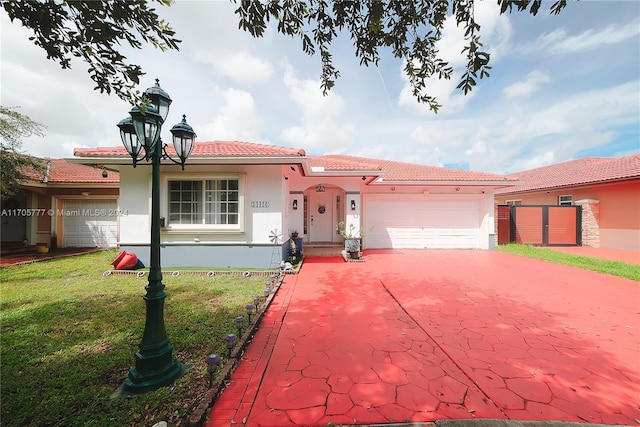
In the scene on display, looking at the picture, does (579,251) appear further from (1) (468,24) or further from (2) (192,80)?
(2) (192,80)

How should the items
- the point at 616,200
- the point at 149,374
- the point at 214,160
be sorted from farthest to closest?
the point at 616,200, the point at 214,160, the point at 149,374

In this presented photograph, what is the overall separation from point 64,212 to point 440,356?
16849 millimetres

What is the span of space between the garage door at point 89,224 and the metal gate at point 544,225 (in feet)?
65.2

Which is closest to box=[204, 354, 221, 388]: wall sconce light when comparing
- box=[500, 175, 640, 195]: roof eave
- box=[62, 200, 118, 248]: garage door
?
box=[62, 200, 118, 248]: garage door

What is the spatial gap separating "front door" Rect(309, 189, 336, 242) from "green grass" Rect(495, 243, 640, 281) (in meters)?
8.08

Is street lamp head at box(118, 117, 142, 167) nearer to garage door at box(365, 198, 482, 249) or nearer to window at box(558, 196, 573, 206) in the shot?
garage door at box(365, 198, 482, 249)

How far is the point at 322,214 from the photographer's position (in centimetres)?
1201

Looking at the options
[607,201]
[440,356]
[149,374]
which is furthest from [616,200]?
[149,374]

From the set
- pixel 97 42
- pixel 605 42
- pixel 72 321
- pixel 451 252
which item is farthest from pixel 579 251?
pixel 72 321

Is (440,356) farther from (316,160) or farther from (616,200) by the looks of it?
(616,200)

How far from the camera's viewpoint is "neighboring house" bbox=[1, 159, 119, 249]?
37.6 ft

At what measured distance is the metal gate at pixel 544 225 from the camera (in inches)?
480

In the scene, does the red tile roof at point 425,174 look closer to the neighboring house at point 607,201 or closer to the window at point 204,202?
the neighboring house at point 607,201

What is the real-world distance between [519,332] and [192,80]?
9.12m
